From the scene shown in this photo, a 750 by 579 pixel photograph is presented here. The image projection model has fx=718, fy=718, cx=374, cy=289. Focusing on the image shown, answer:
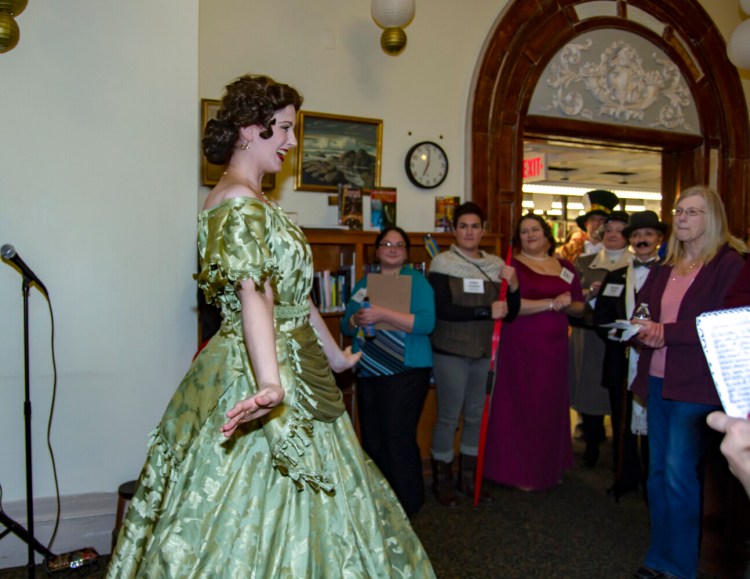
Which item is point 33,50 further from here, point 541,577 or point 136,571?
point 541,577

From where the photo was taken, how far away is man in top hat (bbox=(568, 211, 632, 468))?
4.31 metres

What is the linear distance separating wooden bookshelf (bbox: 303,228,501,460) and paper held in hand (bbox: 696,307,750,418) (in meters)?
2.93

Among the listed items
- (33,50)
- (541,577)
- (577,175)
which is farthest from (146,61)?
(577,175)

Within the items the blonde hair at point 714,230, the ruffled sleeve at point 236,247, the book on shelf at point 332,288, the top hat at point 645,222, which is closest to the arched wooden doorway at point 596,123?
the top hat at point 645,222

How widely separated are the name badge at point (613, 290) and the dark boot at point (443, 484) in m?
1.24

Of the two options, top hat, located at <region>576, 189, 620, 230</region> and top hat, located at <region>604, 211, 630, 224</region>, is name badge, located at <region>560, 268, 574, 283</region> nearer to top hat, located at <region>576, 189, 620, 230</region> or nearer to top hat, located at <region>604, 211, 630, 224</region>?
top hat, located at <region>604, 211, 630, 224</region>

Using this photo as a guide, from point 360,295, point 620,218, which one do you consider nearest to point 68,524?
point 360,295

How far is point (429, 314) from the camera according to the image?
3.50 m

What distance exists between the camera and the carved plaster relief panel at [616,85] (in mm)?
5031

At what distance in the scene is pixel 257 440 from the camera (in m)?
1.79

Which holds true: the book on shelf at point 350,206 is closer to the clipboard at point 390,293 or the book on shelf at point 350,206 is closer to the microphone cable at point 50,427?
the clipboard at point 390,293

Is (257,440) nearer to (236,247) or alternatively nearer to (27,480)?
(236,247)

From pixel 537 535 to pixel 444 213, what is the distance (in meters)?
2.05

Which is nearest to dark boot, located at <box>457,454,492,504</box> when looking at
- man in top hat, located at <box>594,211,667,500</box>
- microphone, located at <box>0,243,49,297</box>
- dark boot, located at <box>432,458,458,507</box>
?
dark boot, located at <box>432,458,458,507</box>
